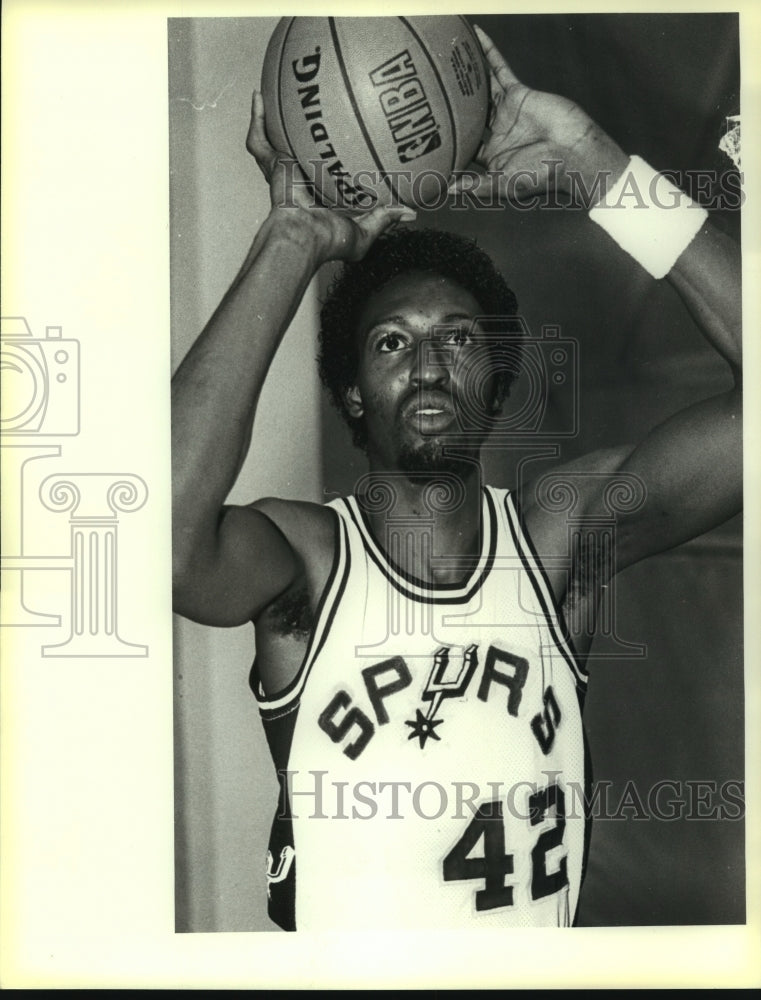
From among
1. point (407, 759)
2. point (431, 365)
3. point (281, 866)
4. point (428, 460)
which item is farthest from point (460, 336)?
point (281, 866)

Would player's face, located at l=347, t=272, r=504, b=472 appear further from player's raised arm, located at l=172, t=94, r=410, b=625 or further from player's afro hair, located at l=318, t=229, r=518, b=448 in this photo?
player's raised arm, located at l=172, t=94, r=410, b=625

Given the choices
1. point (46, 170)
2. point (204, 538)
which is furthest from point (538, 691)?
point (46, 170)

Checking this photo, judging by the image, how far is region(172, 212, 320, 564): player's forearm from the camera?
1.71 meters

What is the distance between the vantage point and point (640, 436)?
1747 mm

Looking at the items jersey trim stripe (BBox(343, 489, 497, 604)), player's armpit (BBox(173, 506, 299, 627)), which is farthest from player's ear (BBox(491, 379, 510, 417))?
player's armpit (BBox(173, 506, 299, 627))

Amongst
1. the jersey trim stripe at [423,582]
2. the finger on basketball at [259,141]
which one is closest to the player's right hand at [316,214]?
the finger on basketball at [259,141]

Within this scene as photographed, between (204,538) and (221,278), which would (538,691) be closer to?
(204,538)

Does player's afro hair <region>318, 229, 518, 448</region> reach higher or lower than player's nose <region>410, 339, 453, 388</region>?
higher

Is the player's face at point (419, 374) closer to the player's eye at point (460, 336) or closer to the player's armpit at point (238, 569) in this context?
the player's eye at point (460, 336)

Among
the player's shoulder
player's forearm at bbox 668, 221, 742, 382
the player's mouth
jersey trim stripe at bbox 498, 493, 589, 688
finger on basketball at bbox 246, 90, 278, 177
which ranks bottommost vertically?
jersey trim stripe at bbox 498, 493, 589, 688

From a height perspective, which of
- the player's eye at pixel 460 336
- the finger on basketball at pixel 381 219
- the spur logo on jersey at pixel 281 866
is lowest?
the spur logo on jersey at pixel 281 866

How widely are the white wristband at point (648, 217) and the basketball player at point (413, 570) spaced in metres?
0.01

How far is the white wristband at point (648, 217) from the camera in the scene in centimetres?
175

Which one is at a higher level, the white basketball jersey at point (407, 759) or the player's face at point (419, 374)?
the player's face at point (419, 374)
